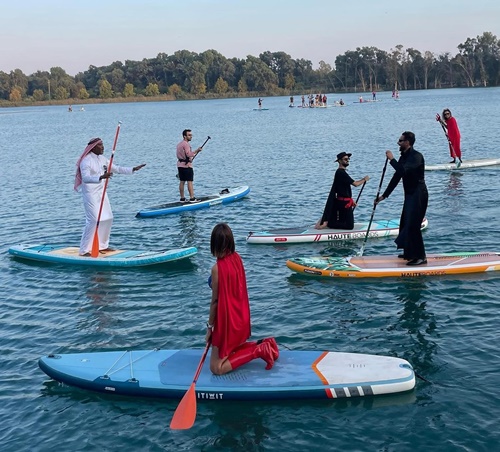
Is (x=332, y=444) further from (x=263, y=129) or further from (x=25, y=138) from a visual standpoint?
(x=25, y=138)

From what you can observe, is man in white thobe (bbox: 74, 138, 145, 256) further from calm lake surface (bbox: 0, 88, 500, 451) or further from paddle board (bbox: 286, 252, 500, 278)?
paddle board (bbox: 286, 252, 500, 278)

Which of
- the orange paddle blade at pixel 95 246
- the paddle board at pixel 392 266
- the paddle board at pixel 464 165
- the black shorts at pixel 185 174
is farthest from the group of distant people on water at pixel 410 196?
the paddle board at pixel 464 165

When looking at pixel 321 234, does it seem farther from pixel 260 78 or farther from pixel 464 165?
pixel 260 78

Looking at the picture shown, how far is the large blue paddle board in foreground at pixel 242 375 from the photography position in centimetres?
809

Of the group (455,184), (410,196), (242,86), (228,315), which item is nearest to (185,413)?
(228,315)

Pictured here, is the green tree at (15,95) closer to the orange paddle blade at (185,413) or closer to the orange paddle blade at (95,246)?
the orange paddle blade at (95,246)

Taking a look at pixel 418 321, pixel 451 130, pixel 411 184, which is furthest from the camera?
pixel 451 130

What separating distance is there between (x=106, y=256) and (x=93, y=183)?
5.45 ft

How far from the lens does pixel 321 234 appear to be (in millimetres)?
15742

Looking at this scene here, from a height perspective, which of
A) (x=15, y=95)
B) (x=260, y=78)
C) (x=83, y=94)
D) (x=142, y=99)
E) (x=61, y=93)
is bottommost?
(x=142, y=99)

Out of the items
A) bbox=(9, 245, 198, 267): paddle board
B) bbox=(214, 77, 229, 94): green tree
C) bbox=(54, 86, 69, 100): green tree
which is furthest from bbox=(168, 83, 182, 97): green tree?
bbox=(9, 245, 198, 267): paddle board

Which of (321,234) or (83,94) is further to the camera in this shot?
(83,94)

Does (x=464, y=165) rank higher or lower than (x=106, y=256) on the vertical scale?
higher

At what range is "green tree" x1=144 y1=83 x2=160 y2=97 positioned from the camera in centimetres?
18112
